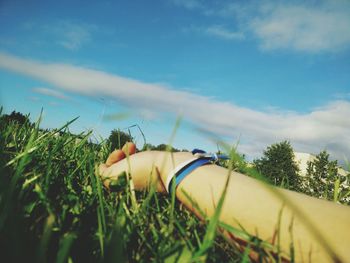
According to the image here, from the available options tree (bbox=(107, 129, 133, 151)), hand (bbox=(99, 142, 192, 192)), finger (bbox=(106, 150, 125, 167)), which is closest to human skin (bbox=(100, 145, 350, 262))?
hand (bbox=(99, 142, 192, 192))

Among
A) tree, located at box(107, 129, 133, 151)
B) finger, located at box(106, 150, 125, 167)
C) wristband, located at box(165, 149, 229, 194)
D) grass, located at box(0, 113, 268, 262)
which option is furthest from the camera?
tree, located at box(107, 129, 133, 151)

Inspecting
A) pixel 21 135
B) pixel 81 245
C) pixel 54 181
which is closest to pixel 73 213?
pixel 81 245

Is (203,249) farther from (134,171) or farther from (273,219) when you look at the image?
(134,171)

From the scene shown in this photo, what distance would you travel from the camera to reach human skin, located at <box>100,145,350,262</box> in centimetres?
148

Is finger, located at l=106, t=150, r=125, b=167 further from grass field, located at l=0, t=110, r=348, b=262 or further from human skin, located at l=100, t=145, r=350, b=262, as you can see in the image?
grass field, located at l=0, t=110, r=348, b=262

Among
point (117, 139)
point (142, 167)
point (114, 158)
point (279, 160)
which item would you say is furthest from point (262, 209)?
point (279, 160)

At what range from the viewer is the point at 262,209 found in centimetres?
167

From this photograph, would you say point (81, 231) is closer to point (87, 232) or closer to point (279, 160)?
point (87, 232)

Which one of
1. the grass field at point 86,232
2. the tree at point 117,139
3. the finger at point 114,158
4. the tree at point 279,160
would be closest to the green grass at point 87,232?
the grass field at point 86,232

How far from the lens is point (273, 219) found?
160 centimetres

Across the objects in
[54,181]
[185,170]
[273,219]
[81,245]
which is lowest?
[81,245]

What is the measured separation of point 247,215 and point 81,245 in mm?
974

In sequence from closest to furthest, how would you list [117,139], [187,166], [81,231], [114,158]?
[81,231] < [187,166] < [114,158] < [117,139]

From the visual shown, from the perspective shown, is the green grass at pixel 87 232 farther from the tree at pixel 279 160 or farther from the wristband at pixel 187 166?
the tree at pixel 279 160
